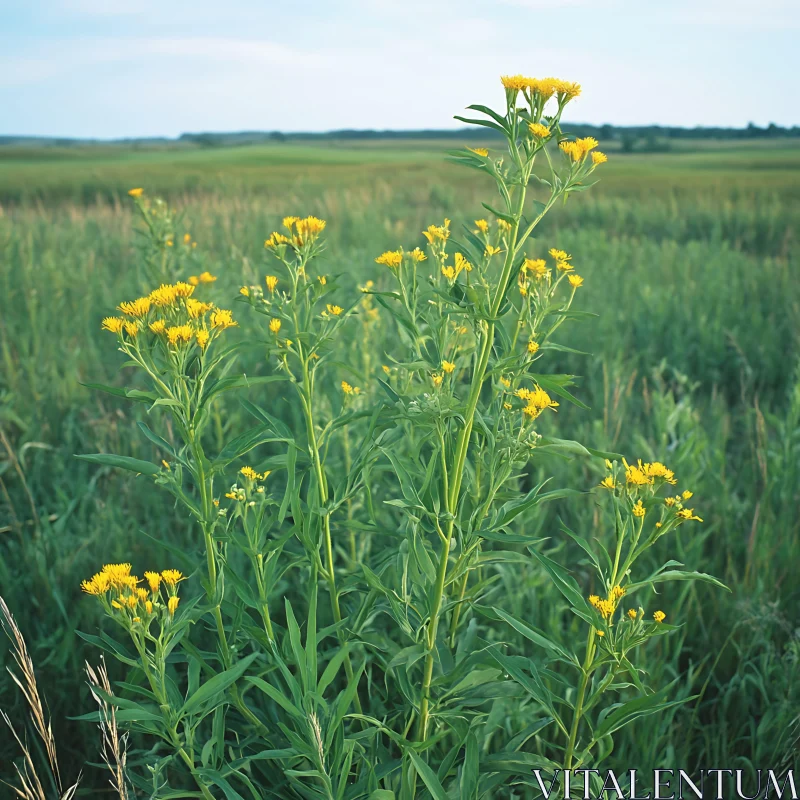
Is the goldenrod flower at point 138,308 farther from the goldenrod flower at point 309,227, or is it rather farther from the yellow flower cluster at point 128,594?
the yellow flower cluster at point 128,594

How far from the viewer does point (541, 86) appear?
1273 millimetres

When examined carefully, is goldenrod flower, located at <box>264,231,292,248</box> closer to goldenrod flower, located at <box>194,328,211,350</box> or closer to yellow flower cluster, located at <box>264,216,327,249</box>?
yellow flower cluster, located at <box>264,216,327,249</box>

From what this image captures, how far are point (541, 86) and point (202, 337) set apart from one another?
80cm

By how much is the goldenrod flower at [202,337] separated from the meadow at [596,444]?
1.27ft

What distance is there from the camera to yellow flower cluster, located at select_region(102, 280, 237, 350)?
1342 mm

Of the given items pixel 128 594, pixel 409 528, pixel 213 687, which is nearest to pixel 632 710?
pixel 409 528

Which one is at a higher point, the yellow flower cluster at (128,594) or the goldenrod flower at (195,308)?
the goldenrod flower at (195,308)

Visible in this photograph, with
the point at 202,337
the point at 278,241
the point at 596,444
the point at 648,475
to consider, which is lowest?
the point at 596,444

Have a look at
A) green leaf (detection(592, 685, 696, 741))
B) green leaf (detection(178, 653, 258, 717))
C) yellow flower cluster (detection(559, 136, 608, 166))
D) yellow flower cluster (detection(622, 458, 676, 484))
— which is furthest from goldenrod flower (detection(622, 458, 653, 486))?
green leaf (detection(178, 653, 258, 717))

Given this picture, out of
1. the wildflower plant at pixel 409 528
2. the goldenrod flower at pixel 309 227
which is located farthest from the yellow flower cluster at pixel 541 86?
the goldenrod flower at pixel 309 227

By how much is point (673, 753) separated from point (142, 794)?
4.61ft

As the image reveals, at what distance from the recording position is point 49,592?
234 centimetres

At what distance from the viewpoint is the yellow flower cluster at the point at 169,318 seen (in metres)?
1.34

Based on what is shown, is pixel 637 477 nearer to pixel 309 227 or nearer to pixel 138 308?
pixel 309 227
